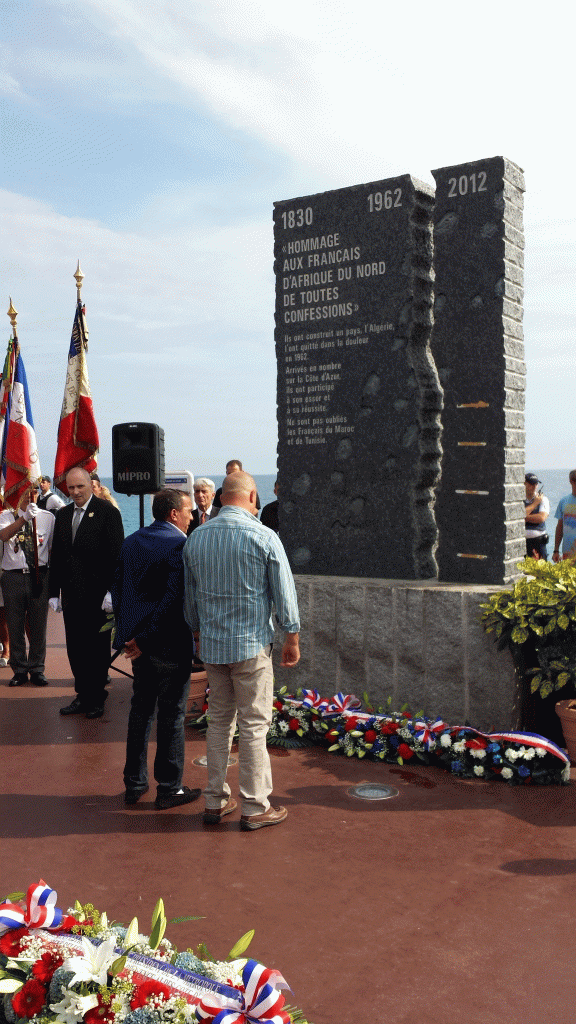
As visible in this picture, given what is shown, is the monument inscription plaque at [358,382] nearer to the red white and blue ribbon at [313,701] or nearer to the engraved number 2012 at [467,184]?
the engraved number 2012 at [467,184]

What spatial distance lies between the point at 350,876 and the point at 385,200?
453 cm

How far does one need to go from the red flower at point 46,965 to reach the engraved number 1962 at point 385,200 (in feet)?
17.3

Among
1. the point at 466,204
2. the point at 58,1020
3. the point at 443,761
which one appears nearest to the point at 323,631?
the point at 443,761

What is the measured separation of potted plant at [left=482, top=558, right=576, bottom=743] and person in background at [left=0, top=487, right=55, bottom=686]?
422 centimetres

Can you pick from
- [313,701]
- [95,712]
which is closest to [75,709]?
[95,712]

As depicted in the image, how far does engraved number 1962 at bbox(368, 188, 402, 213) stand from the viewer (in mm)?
6297

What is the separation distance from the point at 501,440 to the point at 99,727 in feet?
11.6

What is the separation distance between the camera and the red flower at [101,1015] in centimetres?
234

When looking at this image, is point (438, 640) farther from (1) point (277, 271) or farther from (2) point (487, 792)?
(1) point (277, 271)

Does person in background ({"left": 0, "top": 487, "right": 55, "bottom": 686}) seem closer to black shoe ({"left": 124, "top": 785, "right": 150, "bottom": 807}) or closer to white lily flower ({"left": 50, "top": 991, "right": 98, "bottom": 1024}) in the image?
black shoe ({"left": 124, "top": 785, "right": 150, "bottom": 807})

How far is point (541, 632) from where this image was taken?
5.26 metres

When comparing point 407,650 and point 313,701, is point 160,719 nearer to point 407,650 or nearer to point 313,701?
point 313,701

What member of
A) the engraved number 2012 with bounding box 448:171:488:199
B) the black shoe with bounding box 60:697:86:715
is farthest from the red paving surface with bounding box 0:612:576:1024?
the engraved number 2012 with bounding box 448:171:488:199

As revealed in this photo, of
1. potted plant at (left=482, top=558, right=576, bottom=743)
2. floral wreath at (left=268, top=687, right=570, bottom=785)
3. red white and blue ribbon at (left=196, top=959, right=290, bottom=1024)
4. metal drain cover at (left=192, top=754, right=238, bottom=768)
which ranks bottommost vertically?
metal drain cover at (left=192, top=754, right=238, bottom=768)
